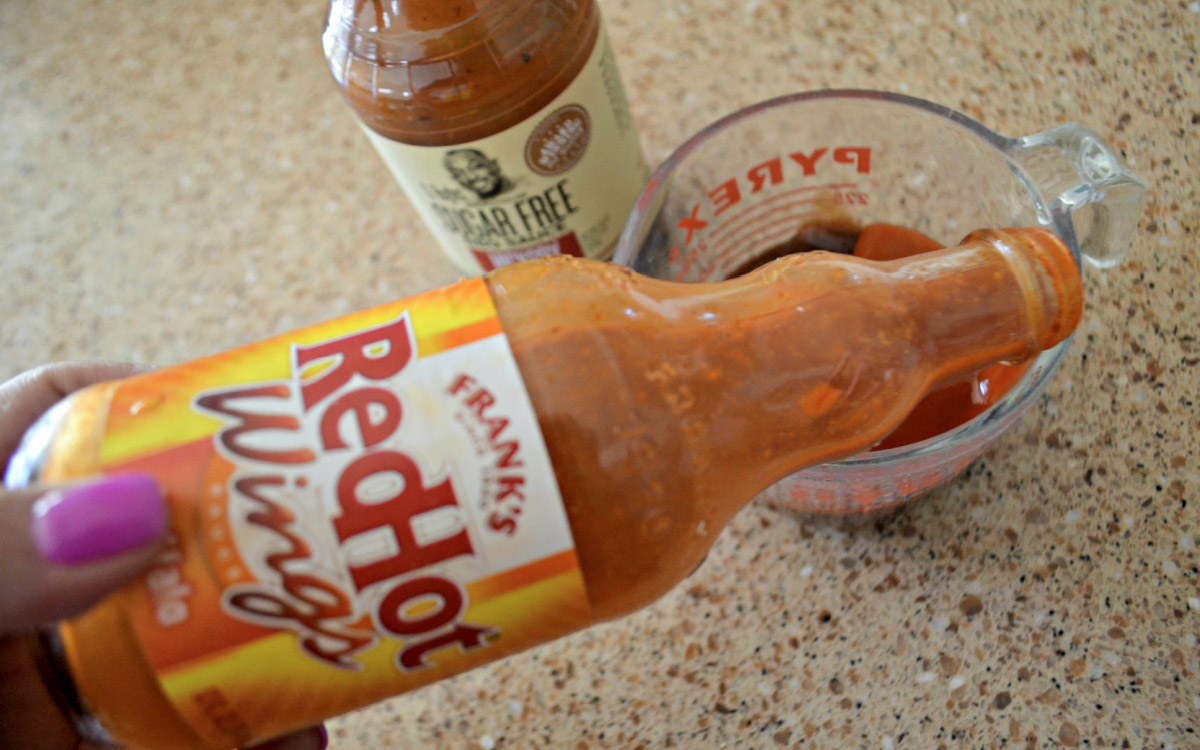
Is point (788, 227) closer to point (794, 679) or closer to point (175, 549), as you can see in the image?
point (794, 679)

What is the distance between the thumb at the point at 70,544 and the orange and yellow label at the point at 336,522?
12mm

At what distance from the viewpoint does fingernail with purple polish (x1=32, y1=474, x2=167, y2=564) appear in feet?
1.09

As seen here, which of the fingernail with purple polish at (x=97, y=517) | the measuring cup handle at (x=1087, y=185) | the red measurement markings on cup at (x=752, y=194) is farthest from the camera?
the red measurement markings on cup at (x=752, y=194)

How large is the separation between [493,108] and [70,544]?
1.14 ft

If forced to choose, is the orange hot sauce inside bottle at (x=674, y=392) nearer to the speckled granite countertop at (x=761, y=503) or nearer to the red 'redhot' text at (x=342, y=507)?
the red 'redhot' text at (x=342, y=507)

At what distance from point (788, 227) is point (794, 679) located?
1.08 feet

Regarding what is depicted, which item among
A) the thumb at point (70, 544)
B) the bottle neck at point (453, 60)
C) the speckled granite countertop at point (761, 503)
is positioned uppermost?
the bottle neck at point (453, 60)

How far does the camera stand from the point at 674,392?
395mm

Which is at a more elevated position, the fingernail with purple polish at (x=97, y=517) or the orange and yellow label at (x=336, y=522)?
the fingernail with purple polish at (x=97, y=517)

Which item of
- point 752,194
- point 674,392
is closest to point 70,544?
point 674,392

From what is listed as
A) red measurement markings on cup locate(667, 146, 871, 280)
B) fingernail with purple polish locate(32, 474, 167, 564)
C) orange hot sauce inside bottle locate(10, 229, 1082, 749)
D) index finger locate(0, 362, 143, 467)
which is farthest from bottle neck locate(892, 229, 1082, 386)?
index finger locate(0, 362, 143, 467)

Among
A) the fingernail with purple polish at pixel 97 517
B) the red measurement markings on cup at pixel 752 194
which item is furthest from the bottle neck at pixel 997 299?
the fingernail with purple polish at pixel 97 517

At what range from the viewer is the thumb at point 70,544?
0.34 m

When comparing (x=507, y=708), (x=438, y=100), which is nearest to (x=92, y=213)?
(x=438, y=100)
